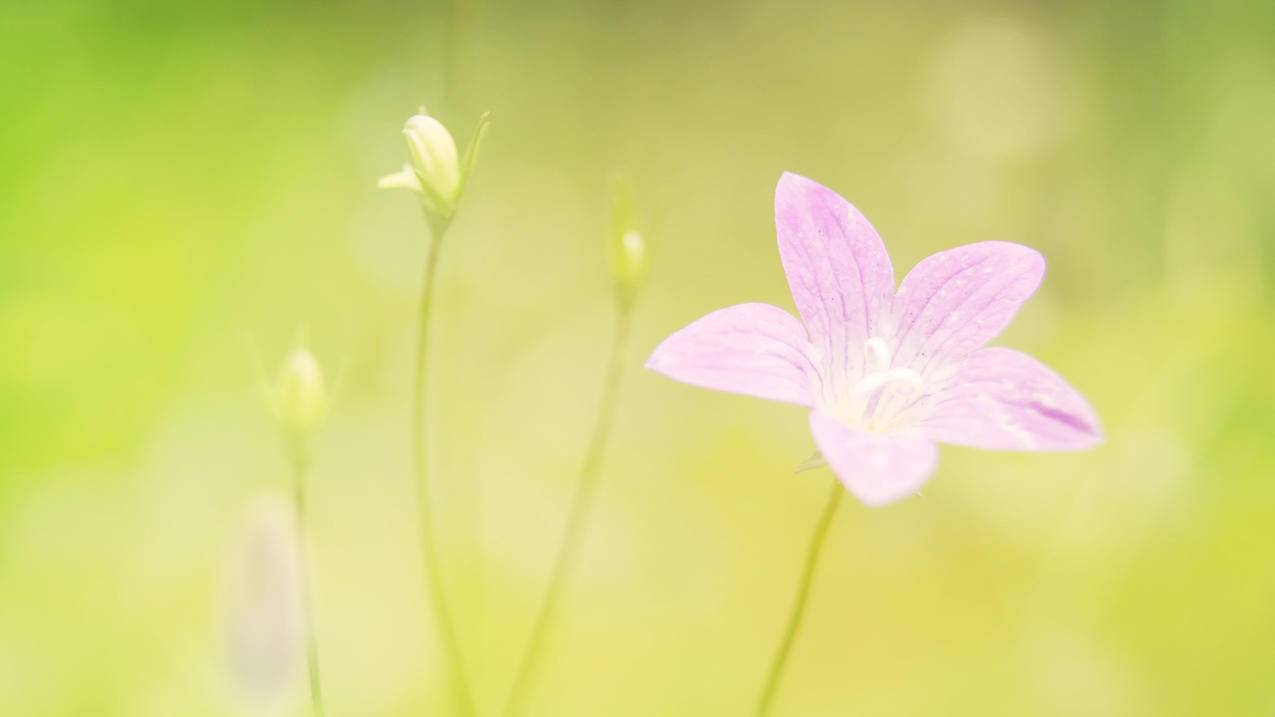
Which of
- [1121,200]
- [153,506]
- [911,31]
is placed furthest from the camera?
[911,31]

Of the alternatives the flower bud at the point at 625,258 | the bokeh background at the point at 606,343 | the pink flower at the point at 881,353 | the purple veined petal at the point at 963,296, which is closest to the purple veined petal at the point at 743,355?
the pink flower at the point at 881,353

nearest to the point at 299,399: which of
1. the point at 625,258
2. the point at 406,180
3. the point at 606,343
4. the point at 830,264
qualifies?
the point at 406,180

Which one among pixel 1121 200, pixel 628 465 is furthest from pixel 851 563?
pixel 1121 200

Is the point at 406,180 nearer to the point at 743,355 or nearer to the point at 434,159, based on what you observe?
the point at 434,159

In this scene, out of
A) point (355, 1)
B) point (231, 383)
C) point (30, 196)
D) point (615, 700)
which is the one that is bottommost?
point (615, 700)

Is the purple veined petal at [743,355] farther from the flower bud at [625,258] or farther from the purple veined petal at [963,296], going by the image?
the flower bud at [625,258]

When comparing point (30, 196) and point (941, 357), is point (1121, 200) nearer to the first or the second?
point (941, 357)
